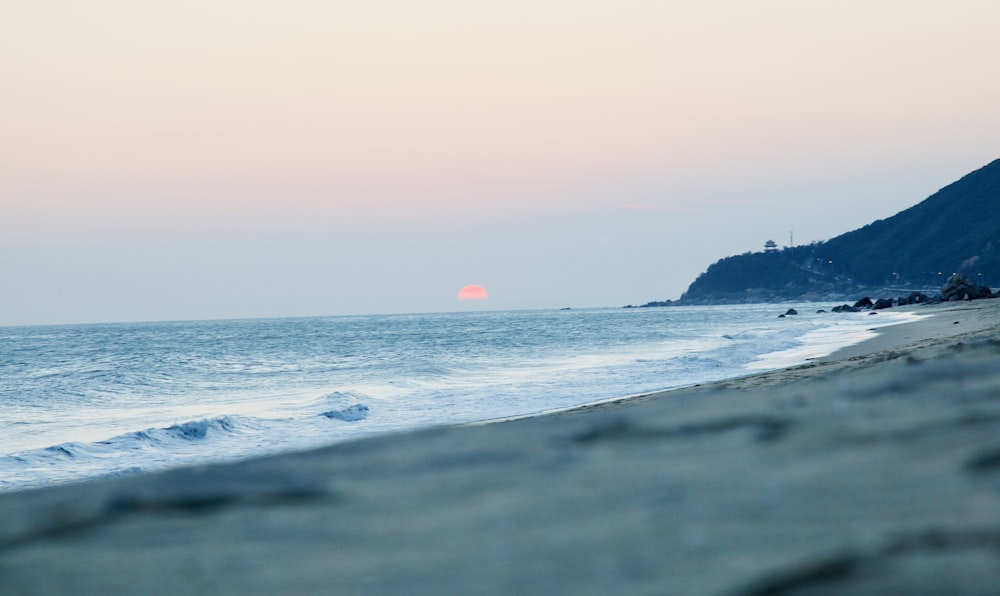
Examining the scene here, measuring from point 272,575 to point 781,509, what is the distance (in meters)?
1.29

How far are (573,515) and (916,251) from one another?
6962 inches

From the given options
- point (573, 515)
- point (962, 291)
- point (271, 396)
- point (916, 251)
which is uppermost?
point (916, 251)

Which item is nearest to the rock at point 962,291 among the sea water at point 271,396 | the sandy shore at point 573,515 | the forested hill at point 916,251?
the sea water at point 271,396

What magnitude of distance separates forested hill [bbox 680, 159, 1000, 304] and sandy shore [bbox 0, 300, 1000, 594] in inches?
5720

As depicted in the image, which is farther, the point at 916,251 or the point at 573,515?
the point at 916,251

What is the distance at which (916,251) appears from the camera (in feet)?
530

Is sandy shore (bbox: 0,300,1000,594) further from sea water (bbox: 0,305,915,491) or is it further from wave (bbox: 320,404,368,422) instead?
wave (bbox: 320,404,368,422)

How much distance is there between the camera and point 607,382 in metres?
20.1

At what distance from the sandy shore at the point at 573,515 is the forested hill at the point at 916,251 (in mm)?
145298

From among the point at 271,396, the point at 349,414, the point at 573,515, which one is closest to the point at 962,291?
the point at 271,396

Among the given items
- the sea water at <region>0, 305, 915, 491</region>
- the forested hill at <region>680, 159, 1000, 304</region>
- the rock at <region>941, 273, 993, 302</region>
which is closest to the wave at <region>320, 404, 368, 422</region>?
the sea water at <region>0, 305, 915, 491</region>

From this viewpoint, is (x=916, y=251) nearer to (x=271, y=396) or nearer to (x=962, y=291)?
(x=962, y=291)

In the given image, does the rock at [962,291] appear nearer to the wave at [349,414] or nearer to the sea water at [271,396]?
the sea water at [271,396]

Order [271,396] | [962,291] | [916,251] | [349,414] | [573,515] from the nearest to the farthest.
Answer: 1. [573,515]
2. [349,414]
3. [271,396]
4. [962,291]
5. [916,251]
